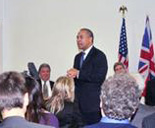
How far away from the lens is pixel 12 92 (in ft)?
5.67

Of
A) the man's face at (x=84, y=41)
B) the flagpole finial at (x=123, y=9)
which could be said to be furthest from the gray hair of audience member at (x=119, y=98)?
the flagpole finial at (x=123, y=9)

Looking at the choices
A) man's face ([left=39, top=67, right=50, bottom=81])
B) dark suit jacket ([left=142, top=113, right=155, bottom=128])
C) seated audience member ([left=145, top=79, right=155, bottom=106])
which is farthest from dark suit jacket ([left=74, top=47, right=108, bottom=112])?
dark suit jacket ([left=142, top=113, right=155, bottom=128])

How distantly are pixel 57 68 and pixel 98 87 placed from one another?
2773mm

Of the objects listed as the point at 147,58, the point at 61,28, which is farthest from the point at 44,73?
the point at 147,58

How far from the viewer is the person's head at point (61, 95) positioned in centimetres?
379

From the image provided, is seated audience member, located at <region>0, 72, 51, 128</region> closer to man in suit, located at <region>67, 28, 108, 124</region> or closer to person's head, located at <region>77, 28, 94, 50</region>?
man in suit, located at <region>67, 28, 108, 124</region>

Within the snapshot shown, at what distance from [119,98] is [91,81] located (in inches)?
98.9

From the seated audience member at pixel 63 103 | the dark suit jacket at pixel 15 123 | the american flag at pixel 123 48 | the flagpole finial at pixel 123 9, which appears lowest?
the seated audience member at pixel 63 103

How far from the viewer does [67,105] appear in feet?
12.7

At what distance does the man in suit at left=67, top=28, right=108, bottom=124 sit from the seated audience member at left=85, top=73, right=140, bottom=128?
2.42 metres

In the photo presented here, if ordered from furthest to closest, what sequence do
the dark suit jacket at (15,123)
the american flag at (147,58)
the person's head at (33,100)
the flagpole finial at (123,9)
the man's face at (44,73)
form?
the flagpole finial at (123,9) → the american flag at (147,58) → the man's face at (44,73) → the person's head at (33,100) → the dark suit jacket at (15,123)

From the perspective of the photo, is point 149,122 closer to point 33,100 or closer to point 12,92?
point 33,100

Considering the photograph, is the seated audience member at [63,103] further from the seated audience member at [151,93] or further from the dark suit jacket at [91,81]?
the seated audience member at [151,93]

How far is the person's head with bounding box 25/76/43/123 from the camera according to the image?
201 cm
